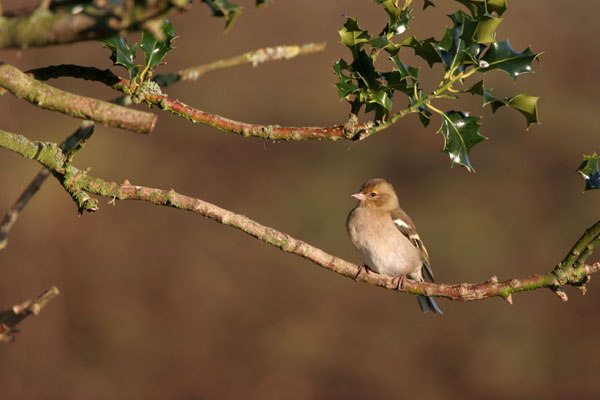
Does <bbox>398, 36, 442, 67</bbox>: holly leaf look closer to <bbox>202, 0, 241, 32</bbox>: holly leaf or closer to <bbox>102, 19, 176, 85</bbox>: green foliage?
<bbox>102, 19, 176, 85</bbox>: green foliage

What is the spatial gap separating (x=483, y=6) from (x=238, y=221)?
1.35 meters

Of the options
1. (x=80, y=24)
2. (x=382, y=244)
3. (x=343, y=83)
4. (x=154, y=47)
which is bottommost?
(x=80, y=24)

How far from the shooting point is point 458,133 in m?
3.03

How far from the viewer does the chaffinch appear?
5812 millimetres

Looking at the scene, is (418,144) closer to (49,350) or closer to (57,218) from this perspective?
(57,218)

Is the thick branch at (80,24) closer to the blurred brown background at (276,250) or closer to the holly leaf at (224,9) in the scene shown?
the holly leaf at (224,9)

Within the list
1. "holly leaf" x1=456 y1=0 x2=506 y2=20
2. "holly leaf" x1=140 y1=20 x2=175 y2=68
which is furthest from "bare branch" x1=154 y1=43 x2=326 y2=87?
"holly leaf" x1=456 y1=0 x2=506 y2=20

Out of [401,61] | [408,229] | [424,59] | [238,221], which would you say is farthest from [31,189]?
[408,229]

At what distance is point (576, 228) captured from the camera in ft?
43.6

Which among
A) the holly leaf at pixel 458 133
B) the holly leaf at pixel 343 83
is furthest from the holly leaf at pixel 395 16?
the holly leaf at pixel 458 133

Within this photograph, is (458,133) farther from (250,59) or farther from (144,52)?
(144,52)

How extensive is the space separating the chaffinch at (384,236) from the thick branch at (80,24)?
4.57 meters

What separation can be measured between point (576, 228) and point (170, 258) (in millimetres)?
8310

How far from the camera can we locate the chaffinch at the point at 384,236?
581cm
